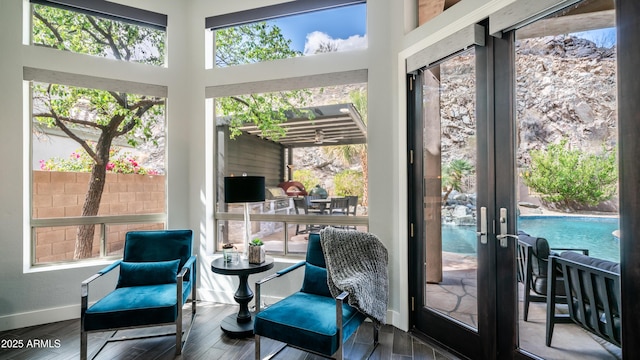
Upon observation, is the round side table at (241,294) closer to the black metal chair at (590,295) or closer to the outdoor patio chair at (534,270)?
the outdoor patio chair at (534,270)

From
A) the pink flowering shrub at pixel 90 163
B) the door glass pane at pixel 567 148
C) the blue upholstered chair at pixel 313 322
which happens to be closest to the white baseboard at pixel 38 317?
the pink flowering shrub at pixel 90 163

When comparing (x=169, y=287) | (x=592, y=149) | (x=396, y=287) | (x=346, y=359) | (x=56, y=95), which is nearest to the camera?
(x=592, y=149)

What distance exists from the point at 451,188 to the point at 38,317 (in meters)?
4.13

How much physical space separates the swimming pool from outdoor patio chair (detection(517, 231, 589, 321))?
0.04m

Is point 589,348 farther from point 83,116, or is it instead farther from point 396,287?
point 83,116

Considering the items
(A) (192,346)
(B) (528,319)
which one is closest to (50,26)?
(A) (192,346)

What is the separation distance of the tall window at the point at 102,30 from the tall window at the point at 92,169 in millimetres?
449

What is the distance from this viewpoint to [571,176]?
1824 mm

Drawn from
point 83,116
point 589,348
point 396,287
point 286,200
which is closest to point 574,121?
point 589,348

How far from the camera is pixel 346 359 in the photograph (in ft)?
7.88

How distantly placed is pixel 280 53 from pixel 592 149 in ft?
9.82

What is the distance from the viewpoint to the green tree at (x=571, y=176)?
1661 millimetres

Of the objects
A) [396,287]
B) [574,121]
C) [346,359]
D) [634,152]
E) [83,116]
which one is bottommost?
[346,359]

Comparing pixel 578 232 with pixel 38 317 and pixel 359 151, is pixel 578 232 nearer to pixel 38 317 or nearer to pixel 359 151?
pixel 359 151
